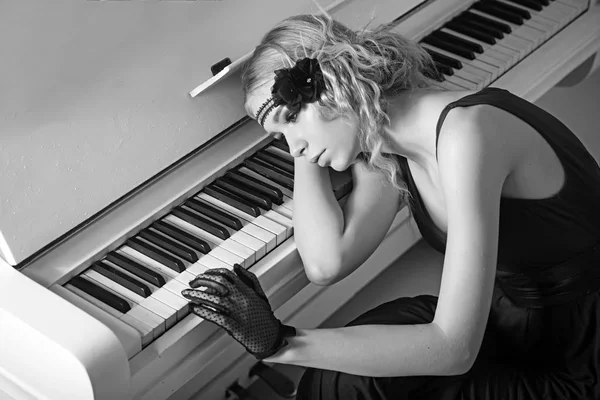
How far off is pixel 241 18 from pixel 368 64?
421 millimetres

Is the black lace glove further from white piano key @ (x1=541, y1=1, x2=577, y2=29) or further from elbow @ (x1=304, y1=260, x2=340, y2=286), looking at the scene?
white piano key @ (x1=541, y1=1, x2=577, y2=29)

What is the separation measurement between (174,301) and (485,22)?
142 centimetres

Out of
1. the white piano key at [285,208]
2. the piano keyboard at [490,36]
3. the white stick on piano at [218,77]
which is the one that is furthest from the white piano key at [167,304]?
the piano keyboard at [490,36]

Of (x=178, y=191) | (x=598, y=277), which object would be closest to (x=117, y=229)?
(x=178, y=191)

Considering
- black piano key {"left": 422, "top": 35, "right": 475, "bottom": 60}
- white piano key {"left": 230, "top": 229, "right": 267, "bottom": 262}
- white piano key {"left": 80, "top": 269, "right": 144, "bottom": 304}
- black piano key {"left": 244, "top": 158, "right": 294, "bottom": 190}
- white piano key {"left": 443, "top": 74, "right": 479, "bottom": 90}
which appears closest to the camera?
white piano key {"left": 80, "top": 269, "right": 144, "bottom": 304}

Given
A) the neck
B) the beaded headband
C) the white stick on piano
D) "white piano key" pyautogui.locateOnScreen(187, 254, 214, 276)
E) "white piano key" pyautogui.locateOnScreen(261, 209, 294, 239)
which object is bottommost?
"white piano key" pyautogui.locateOnScreen(261, 209, 294, 239)

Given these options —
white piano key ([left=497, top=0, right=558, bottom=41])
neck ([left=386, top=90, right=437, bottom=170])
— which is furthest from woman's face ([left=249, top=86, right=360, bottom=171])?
white piano key ([left=497, top=0, right=558, bottom=41])

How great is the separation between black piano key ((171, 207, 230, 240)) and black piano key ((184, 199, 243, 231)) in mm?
18

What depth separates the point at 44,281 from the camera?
1675 mm

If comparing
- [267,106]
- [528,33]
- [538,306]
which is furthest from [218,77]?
[528,33]

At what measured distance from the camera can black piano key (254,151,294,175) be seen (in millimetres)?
2012

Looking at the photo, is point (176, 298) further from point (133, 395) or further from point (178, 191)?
point (178, 191)

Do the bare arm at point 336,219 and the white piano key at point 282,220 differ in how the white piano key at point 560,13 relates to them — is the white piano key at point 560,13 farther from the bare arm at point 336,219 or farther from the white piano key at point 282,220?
the white piano key at point 282,220

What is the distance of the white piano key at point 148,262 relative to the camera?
1.72m
